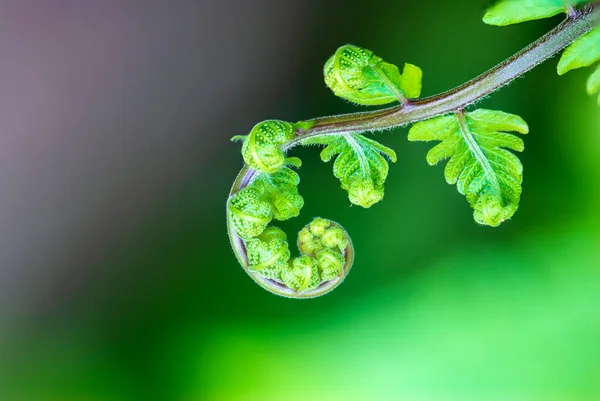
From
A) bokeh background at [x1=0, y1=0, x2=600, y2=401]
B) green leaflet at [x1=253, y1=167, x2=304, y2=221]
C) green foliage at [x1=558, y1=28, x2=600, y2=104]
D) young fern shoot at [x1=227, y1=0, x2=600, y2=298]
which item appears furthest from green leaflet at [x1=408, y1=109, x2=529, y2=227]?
bokeh background at [x1=0, y1=0, x2=600, y2=401]

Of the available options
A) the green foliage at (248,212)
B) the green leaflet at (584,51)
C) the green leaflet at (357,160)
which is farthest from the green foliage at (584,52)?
the green foliage at (248,212)

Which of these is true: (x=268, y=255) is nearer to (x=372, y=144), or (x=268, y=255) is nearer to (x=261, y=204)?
(x=261, y=204)

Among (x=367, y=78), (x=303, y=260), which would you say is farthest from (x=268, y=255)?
(x=367, y=78)

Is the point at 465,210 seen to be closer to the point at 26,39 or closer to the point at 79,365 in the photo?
the point at 79,365

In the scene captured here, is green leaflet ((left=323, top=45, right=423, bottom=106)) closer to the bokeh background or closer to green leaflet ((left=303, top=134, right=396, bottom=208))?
green leaflet ((left=303, top=134, right=396, bottom=208))

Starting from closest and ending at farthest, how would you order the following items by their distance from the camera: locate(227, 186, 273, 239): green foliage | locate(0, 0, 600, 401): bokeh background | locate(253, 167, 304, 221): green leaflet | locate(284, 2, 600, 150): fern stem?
locate(284, 2, 600, 150): fern stem → locate(227, 186, 273, 239): green foliage → locate(253, 167, 304, 221): green leaflet → locate(0, 0, 600, 401): bokeh background

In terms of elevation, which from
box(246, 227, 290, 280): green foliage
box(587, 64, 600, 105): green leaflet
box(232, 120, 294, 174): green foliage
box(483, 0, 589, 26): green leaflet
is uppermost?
box(483, 0, 589, 26): green leaflet
